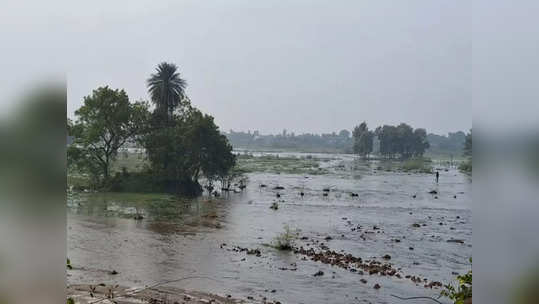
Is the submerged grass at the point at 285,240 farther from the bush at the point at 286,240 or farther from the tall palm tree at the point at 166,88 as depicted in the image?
the tall palm tree at the point at 166,88

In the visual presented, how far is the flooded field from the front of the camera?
4828mm

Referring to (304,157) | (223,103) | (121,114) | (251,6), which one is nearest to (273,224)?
(304,157)

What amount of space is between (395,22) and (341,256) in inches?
104

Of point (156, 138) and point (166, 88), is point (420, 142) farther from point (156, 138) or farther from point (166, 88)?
point (156, 138)

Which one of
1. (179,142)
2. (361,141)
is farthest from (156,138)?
(361,141)

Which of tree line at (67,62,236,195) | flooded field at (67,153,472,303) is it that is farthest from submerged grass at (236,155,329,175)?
tree line at (67,62,236,195)

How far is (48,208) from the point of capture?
1.31 m

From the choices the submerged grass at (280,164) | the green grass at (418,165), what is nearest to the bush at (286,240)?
the submerged grass at (280,164)

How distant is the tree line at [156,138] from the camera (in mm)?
6949

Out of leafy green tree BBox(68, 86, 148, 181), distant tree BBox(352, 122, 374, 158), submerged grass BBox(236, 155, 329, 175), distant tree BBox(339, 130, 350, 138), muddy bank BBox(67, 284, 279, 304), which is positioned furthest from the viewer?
leafy green tree BBox(68, 86, 148, 181)

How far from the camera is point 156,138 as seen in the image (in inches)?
301

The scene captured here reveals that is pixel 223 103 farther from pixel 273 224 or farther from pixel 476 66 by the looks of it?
pixel 476 66

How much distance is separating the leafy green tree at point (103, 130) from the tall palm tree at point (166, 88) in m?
0.42

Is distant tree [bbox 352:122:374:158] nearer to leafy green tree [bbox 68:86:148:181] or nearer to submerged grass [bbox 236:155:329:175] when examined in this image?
submerged grass [bbox 236:155:329:175]
